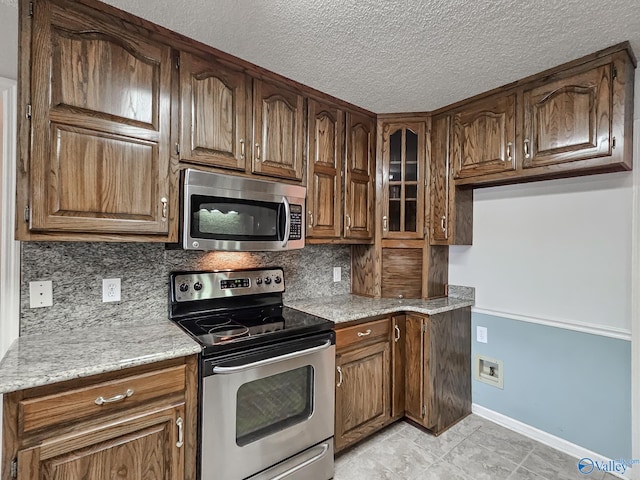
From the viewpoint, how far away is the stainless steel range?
142 centimetres

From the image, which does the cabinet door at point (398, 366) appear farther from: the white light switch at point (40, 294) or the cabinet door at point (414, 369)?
the white light switch at point (40, 294)

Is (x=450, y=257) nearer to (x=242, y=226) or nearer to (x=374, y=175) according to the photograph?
(x=374, y=175)

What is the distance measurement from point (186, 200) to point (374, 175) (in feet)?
4.90

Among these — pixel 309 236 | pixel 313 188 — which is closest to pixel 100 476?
pixel 309 236

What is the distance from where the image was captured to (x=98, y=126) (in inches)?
54.7

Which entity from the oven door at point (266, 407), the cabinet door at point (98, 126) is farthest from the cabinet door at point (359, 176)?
the cabinet door at point (98, 126)

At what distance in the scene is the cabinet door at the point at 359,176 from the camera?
2.38m

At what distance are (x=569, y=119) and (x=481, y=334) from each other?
159cm

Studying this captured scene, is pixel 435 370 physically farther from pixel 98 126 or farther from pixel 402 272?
pixel 98 126

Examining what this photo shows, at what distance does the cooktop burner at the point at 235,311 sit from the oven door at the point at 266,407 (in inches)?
2.8

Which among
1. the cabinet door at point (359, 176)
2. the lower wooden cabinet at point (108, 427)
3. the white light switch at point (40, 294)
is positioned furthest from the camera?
the cabinet door at point (359, 176)

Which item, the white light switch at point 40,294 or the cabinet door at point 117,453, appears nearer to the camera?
the cabinet door at point 117,453

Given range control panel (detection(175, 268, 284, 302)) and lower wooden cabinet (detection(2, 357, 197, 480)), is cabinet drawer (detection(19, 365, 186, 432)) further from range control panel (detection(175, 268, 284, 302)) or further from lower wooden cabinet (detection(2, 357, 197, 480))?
range control panel (detection(175, 268, 284, 302))

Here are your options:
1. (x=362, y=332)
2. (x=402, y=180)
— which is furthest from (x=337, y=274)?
(x=402, y=180)
